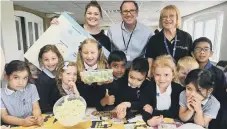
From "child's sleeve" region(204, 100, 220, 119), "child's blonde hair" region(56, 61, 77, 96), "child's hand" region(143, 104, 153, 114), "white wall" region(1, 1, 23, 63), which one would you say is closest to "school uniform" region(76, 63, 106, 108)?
"child's blonde hair" region(56, 61, 77, 96)

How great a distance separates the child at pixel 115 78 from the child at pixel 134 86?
0.05 metres

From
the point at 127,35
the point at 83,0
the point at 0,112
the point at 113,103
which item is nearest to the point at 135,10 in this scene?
the point at 127,35

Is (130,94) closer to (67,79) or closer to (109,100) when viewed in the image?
(109,100)

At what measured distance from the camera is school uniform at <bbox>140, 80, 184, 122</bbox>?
1.28m

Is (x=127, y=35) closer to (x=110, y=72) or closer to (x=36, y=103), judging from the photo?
(x=110, y=72)

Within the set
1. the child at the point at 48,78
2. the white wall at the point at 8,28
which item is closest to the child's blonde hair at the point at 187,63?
the child at the point at 48,78

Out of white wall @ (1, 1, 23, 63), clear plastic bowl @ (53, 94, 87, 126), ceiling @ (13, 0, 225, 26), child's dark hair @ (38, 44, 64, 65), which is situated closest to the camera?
clear plastic bowl @ (53, 94, 87, 126)

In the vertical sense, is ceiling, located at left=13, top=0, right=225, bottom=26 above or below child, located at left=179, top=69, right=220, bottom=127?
above

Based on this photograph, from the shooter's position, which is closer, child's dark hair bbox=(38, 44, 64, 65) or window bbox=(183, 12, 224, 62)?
child's dark hair bbox=(38, 44, 64, 65)

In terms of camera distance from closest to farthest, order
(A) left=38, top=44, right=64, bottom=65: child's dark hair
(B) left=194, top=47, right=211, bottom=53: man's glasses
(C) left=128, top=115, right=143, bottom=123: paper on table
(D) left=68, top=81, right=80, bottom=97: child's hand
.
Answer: (C) left=128, top=115, right=143, bottom=123: paper on table
(D) left=68, top=81, right=80, bottom=97: child's hand
(A) left=38, top=44, right=64, bottom=65: child's dark hair
(B) left=194, top=47, right=211, bottom=53: man's glasses

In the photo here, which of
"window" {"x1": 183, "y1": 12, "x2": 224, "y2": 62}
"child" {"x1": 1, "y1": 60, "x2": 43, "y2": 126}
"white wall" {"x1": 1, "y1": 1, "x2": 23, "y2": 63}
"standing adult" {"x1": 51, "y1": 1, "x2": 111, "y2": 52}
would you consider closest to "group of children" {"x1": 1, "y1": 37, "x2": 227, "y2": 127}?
"child" {"x1": 1, "y1": 60, "x2": 43, "y2": 126}

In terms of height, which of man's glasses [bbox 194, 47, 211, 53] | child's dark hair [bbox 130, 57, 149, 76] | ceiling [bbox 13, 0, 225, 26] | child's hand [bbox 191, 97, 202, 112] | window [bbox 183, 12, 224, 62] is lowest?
child's hand [bbox 191, 97, 202, 112]

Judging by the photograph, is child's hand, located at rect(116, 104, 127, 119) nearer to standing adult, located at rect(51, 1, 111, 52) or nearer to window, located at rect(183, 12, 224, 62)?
standing adult, located at rect(51, 1, 111, 52)

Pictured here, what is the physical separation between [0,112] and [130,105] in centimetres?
84
